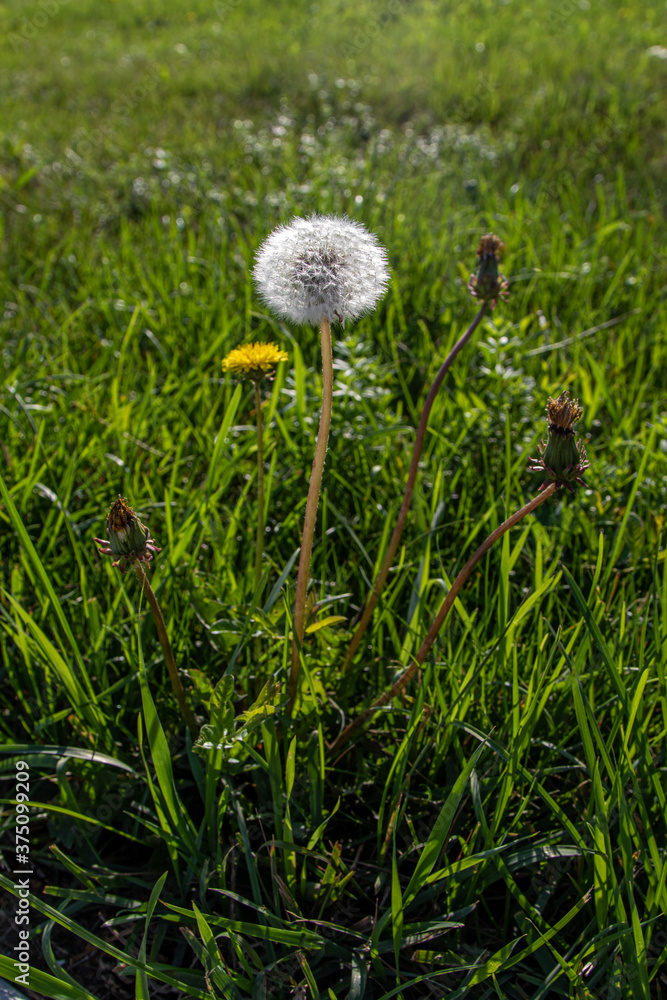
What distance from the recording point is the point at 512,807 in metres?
1.18

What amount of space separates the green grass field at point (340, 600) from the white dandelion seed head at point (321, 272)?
277mm

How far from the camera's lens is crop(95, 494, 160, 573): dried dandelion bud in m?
0.98

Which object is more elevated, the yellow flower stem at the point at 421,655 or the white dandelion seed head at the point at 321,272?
the white dandelion seed head at the point at 321,272

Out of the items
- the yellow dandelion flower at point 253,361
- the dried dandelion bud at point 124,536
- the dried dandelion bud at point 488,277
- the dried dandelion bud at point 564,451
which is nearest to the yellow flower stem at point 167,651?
the dried dandelion bud at point 124,536

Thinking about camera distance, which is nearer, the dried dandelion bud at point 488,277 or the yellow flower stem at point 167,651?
the yellow flower stem at point 167,651

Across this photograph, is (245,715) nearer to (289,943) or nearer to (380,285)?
(289,943)

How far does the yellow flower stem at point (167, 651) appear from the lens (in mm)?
1012

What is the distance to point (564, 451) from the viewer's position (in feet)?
3.21

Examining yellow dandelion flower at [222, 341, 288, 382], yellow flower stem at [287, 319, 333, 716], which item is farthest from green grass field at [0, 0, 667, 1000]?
yellow dandelion flower at [222, 341, 288, 382]

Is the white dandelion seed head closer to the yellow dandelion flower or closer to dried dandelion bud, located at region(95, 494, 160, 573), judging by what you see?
the yellow dandelion flower

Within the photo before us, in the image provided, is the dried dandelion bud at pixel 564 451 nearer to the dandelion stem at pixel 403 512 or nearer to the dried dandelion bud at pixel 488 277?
the dandelion stem at pixel 403 512

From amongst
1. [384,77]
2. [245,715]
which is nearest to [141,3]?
[384,77]

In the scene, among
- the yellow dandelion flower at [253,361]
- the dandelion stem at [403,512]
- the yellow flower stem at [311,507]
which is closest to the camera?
the yellow flower stem at [311,507]

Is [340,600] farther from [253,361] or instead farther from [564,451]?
[564,451]
